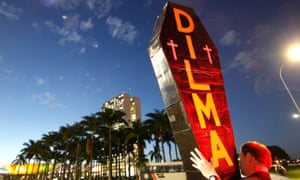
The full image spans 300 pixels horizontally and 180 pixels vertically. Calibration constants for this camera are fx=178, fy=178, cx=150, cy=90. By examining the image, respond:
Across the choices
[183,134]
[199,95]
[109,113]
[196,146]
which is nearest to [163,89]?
[199,95]

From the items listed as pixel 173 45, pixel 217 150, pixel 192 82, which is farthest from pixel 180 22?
pixel 217 150

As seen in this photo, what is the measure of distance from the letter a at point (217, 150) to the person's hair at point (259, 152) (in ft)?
5.59

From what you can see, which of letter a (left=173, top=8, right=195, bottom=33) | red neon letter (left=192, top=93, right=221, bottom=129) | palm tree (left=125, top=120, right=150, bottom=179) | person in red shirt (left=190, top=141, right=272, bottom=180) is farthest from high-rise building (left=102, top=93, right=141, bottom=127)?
person in red shirt (left=190, top=141, right=272, bottom=180)

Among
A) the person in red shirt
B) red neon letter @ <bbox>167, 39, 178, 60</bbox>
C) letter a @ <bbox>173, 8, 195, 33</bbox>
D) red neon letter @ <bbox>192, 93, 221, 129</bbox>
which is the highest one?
letter a @ <bbox>173, 8, 195, 33</bbox>

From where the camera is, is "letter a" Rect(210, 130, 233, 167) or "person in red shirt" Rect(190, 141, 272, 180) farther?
"letter a" Rect(210, 130, 233, 167)

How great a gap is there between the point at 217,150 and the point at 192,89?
149cm

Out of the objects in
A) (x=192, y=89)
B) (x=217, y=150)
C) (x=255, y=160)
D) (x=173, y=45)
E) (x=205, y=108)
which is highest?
(x=173, y=45)

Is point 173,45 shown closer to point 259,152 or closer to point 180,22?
point 180,22

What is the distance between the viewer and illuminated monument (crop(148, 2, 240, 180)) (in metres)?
4.02

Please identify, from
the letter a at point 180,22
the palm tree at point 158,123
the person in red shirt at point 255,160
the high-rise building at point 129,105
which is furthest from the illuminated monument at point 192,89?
the high-rise building at point 129,105

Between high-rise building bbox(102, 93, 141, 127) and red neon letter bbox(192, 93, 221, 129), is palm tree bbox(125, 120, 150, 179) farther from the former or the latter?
high-rise building bbox(102, 93, 141, 127)

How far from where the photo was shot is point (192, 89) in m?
4.36

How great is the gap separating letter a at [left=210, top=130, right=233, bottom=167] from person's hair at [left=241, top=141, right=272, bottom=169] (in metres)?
1.70

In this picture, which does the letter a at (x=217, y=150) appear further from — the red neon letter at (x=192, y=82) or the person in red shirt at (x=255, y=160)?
the person in red shirt at (x=255, y=160)
